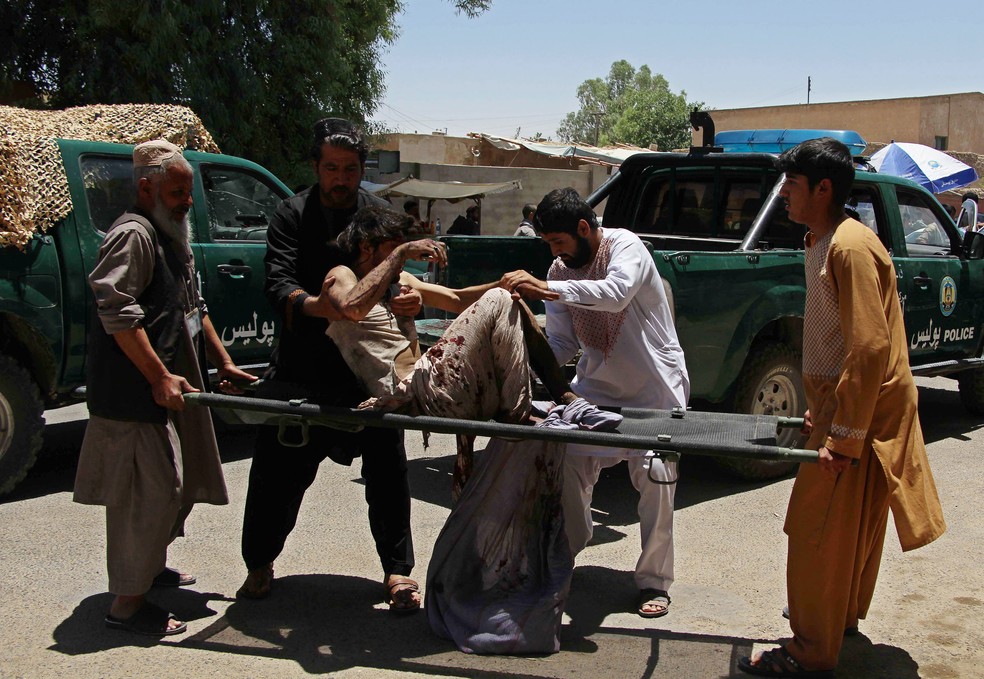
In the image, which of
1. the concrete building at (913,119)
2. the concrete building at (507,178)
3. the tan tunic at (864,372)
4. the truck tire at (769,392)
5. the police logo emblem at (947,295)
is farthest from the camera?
the concrete building at (913,119)

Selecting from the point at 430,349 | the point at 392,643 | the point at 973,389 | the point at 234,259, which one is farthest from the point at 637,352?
the point at 973,389

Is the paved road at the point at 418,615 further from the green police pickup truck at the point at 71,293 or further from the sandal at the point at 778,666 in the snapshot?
the green police pickup truck at the point at 71,293

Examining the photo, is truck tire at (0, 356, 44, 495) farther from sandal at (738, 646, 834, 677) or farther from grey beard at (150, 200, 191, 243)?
sandal at (738, 646, 834, 677)

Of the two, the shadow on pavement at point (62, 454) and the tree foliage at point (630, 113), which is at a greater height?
the tree foliage at point (630, 113)

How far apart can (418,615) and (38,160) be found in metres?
3.51

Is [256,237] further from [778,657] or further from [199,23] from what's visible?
[199,23]

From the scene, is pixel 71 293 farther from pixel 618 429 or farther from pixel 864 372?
pixel 864 372

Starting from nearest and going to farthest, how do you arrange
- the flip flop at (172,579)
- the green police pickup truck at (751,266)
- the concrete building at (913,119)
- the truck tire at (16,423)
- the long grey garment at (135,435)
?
the long grey garment at (135,435)
the flip flop at (172,579)
the truck tire at (16,423)
the green police pickup truck at (751,266)
the concrete building at (913,119)

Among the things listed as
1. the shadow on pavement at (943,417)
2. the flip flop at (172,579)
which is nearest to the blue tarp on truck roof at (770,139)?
the shadow on pavement at (943,417)

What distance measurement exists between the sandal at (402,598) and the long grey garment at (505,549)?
16 cm

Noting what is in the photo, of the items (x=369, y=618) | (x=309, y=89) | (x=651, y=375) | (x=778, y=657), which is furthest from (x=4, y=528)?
(x=309, y=89)

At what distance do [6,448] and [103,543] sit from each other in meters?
1.03

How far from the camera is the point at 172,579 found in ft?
14.0

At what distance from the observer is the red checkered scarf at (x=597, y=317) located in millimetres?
4070
